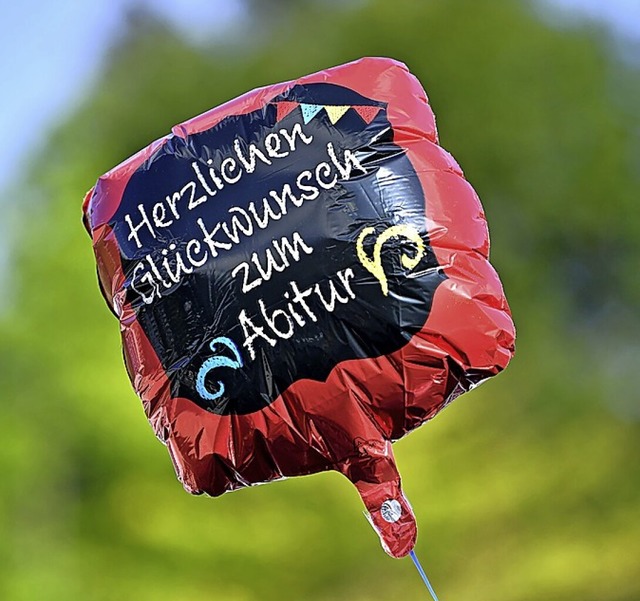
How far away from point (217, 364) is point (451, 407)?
1.78 meters

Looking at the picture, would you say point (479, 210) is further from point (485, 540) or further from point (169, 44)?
point (169, 44)

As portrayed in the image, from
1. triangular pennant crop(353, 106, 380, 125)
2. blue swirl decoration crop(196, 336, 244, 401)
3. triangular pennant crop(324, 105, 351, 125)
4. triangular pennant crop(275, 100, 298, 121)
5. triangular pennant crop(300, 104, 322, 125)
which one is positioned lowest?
blue swirl decoration crop(196, 336, 244, 401)

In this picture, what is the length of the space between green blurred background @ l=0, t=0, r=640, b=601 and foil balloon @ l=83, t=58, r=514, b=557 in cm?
162

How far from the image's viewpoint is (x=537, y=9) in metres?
3.27

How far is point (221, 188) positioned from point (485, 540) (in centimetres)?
187

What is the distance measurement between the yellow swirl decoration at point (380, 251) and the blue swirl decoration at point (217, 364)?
9.7 inches

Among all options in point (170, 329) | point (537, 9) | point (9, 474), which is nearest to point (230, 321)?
point (170, 329)

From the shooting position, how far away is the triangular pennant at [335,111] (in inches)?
58.7

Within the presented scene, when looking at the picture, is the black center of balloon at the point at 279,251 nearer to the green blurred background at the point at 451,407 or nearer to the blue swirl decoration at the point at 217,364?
the blue swirl decoration at the point at 217,364

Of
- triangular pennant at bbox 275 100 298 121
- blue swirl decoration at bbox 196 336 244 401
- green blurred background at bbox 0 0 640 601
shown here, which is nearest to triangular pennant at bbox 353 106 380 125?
triangular pennant at bbox 275 100 298 121

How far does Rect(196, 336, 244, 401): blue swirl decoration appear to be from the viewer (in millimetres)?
1442

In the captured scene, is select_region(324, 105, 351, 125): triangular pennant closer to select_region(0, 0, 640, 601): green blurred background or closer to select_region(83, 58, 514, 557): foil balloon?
select_region(83, 58, 514, 557): foil balloon

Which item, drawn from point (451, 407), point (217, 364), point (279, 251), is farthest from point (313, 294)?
point (451, 407)

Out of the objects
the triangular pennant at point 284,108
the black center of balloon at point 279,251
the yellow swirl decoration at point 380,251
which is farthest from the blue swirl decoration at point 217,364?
the triangular pennant at point 284,108
